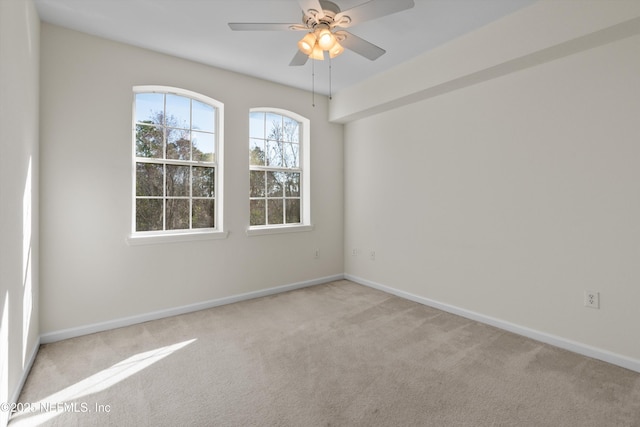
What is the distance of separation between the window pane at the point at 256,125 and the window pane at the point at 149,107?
106 centimetres

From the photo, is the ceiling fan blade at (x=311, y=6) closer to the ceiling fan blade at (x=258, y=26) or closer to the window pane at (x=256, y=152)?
the ceiling fan blade at (x=258, y=26)

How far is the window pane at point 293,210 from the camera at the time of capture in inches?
175

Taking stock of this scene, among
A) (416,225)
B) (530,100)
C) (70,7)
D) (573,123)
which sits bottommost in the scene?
(416,225)

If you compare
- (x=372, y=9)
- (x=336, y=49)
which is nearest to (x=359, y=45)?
(x=336, y=49)

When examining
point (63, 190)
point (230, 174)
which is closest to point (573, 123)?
point (230, 174)

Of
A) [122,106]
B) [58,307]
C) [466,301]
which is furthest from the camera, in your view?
[466,301]

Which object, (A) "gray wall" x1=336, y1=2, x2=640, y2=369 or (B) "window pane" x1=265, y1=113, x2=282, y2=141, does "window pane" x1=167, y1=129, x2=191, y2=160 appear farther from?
(A) "gray wall" x1=336, y1=2, x2=640, y2=369

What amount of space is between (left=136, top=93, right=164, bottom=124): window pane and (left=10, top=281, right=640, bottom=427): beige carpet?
6.92ft

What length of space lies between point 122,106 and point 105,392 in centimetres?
246

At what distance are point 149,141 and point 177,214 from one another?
2.68 ft

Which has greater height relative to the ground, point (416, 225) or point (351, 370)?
point (416, 225)

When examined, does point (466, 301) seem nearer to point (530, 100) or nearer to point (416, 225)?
point (416, 225)

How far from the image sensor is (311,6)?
2.02 meters

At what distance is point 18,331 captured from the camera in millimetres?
1978
